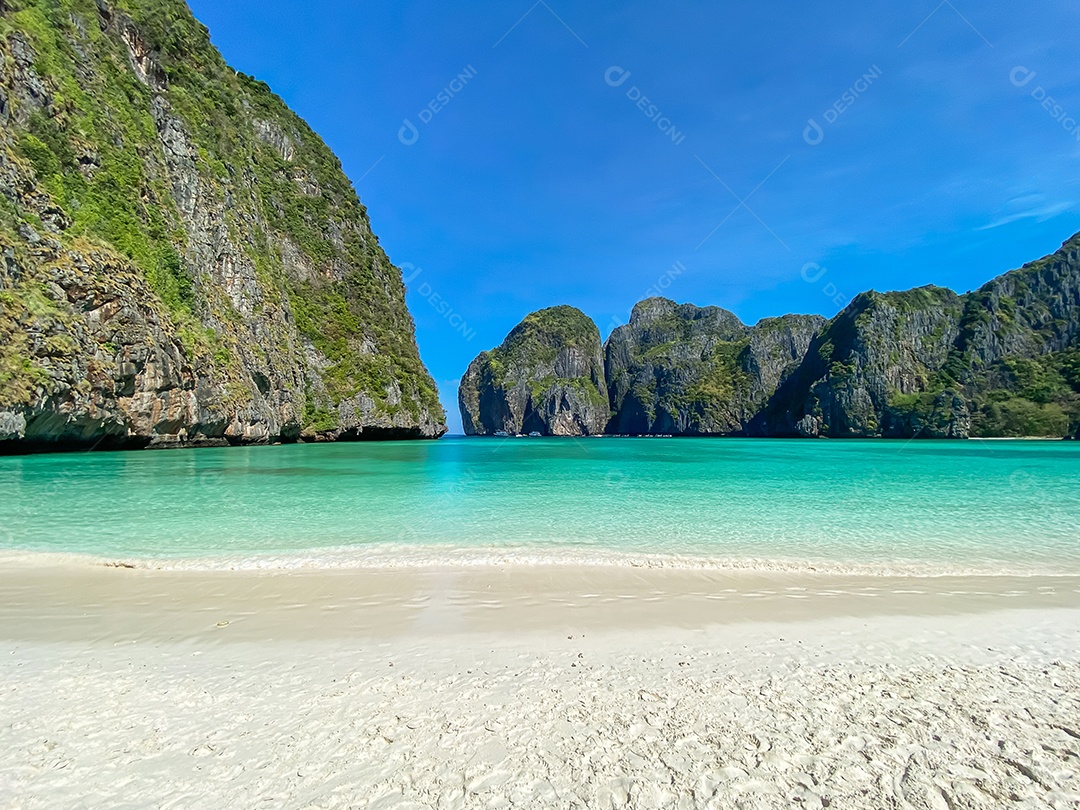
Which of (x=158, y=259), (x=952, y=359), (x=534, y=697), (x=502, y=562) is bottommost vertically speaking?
(x=502, y=562)

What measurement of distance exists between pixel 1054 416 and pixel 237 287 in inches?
5686

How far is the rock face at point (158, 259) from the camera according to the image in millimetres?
27891

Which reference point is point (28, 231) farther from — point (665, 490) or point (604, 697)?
point (604, 697)

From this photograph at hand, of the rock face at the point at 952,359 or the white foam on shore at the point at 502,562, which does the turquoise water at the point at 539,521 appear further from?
the rock face at the point at 952,359


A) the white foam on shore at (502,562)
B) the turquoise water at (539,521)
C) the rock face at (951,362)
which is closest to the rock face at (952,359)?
the rock face at (951,362)

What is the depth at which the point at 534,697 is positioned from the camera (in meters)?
4.01

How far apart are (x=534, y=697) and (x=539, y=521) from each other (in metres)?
8.21

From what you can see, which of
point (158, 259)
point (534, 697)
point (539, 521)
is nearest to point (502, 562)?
point (539, 521)

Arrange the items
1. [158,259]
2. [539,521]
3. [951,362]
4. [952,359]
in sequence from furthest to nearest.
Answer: [952,359] → [951,362] → [158,259] → [539,521]

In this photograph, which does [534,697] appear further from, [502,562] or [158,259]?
[158,259]

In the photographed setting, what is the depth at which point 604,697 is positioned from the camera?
13.1 ft

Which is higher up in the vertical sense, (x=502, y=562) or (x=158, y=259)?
(x=158, y=259)

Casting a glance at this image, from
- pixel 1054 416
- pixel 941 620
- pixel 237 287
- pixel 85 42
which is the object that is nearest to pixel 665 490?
pixel 941 620

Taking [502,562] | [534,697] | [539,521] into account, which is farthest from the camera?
[539,521]
